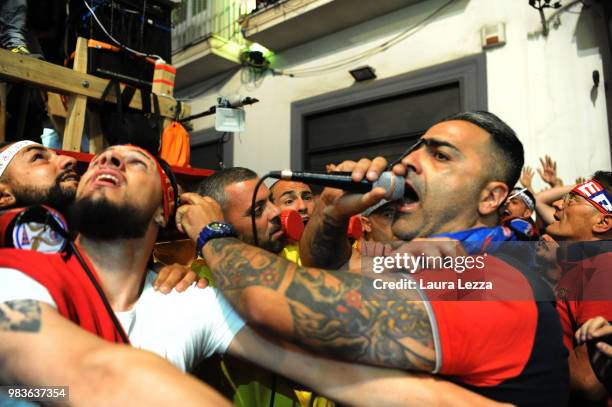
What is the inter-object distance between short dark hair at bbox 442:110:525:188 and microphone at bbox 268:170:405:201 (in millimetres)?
516

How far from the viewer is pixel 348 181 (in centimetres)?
166

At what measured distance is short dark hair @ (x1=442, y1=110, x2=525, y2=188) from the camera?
6.37 ft

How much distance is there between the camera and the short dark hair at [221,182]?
10.00ft

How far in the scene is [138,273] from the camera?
6.15 ft

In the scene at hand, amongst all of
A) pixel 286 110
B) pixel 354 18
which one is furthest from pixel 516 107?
pixel 286 110

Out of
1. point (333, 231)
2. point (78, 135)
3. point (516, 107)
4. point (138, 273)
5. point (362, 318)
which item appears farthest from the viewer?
point (516, 107)

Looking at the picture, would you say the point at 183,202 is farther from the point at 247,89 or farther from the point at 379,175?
the point at 247,89

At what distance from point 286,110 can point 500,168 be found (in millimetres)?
5900

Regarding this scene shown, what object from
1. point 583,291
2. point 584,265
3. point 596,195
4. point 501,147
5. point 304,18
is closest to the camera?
point 501,147

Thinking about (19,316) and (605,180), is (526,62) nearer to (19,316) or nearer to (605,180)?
(605,180)

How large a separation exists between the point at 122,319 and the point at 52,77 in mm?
2325

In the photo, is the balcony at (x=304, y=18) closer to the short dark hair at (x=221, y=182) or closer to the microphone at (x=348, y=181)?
the short dark hair at (x=221, y=182)

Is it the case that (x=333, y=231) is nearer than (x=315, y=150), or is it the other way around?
(x=333, y=231)

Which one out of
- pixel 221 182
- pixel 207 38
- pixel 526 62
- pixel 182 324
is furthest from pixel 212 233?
pixel 207 38
